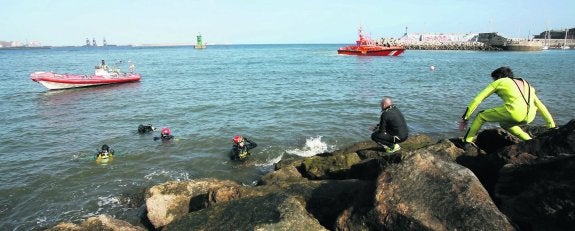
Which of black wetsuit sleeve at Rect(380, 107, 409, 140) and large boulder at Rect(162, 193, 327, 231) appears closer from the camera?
large boulder at Rect(162, 193, 327, 231)

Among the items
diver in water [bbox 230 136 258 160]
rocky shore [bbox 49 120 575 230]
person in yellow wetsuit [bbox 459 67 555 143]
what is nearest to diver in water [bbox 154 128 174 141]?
diver in water [bbox 230 136 258 160]

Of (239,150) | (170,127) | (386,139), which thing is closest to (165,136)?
(170,127)

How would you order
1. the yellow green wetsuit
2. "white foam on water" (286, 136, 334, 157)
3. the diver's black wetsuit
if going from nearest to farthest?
the yellow green wetsuit < the diver's black wetsuit < "white foam on water" (286, 136, 334, 157)

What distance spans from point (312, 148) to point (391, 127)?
649cm

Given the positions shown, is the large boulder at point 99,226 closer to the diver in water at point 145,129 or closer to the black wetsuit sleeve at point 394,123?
the black wetsuit sleeve at point 394,123

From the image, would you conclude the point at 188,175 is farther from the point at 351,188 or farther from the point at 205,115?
the point at 205,115

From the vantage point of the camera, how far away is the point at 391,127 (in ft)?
30.3

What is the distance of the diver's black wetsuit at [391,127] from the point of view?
30.1 feet

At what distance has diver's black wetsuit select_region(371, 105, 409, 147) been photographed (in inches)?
362

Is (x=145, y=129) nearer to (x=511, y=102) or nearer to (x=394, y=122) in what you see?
(x=394, y=122)

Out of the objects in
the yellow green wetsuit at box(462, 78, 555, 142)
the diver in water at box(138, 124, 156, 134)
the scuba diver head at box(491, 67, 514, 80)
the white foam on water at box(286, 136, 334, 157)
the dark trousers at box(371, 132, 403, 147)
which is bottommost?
the white foam on water at box(286, 136, 334, 157)

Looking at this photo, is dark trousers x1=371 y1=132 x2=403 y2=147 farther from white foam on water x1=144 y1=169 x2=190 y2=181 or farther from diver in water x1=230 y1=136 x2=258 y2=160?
white foam on water x1=144 y1=169 x2=190 y2=181

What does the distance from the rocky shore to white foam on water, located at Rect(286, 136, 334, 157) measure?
282 inches

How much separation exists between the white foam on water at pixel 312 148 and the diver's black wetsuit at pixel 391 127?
554cm
